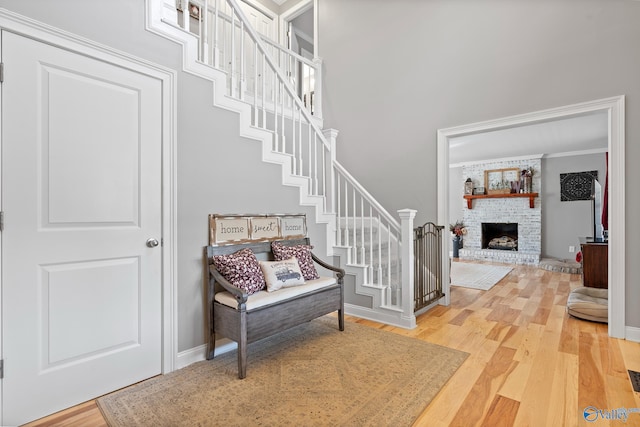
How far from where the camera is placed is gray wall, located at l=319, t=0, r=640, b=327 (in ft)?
9.09

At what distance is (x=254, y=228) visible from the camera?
267 cm

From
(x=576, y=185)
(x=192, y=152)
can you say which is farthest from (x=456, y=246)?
(x=192, y=152)

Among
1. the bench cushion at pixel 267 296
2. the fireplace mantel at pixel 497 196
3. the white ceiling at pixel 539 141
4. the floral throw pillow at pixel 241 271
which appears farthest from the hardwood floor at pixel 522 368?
the fireplace mantel at pixel 497 196

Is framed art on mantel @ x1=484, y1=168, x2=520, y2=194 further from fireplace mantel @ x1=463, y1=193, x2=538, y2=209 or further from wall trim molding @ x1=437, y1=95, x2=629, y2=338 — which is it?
wall trim molding @ x1=437, y1=95, x2=629, y2=338

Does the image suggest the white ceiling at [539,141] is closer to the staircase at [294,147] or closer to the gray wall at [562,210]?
the gray wall at [562,210]

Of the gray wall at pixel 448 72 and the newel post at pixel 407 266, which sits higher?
the gray wall at pixel 448 72

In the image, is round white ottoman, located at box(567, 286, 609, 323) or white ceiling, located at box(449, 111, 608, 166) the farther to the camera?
white ceiling, located at box(449, 111, 608, 166)

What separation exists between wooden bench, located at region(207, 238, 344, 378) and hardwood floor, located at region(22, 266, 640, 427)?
778mm

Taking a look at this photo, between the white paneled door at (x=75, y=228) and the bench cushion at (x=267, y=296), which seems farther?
the bench cushion at (x=267, y=296)

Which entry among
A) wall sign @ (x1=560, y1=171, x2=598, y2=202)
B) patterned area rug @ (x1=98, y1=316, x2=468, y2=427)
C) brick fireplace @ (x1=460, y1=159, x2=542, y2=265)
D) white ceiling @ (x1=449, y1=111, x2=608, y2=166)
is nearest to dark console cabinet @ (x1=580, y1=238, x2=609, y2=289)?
white ceiling @ (x1=449, y1=111, x2=608, y2=166)

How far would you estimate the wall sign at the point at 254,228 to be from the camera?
7.90 feet

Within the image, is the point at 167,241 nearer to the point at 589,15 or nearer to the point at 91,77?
the point at 91,77

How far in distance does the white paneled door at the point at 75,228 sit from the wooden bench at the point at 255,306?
0.39 metres

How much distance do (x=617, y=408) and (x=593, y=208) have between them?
21.2ft
